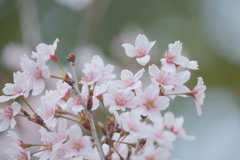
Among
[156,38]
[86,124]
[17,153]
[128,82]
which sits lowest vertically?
[156,38]

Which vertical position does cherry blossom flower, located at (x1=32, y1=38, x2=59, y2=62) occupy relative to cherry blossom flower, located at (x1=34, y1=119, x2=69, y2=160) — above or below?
above

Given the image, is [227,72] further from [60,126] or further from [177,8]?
[60,126]

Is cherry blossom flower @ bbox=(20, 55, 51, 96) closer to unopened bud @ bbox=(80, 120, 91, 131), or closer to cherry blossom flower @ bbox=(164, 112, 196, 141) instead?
unopened bud @ bbox=(80, 120, 91, 131)

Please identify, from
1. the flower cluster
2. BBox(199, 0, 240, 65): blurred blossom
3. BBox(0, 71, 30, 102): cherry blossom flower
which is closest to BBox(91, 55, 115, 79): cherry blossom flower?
the flower cluster

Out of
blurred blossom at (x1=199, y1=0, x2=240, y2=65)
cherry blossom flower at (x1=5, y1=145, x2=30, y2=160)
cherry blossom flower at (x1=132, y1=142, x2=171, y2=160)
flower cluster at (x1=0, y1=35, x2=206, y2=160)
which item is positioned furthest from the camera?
blurred blossom at (x1=199, y1=0, x2=240, y2=65)

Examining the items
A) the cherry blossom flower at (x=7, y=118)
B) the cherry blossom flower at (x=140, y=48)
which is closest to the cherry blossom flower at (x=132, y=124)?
the cherry blossom flower at (x=140, y=48)

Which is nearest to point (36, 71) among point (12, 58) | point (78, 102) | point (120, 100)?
point (78, 102)

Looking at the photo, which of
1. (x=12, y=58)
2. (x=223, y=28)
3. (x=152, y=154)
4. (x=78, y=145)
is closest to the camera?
(x=152, y=154)

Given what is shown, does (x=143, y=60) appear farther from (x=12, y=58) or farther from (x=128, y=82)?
(x=12, y=58)
